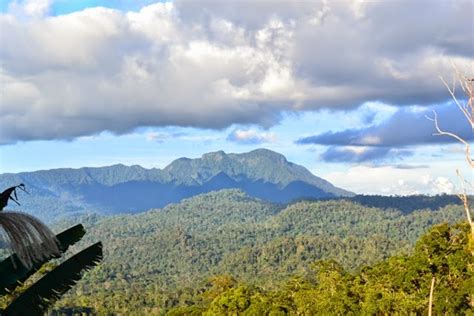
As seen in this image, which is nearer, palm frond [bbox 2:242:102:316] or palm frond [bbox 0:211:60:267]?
palm frond [bbox 0:211:60:267]

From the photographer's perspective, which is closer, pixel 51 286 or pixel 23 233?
pixel 23 233

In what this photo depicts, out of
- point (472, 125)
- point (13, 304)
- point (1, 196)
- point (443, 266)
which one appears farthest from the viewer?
point (443, 266)

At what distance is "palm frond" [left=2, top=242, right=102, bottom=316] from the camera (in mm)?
7234

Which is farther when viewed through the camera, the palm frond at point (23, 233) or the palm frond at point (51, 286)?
the palm frond at point (51, 286)

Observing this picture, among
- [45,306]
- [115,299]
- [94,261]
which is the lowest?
[115,299]

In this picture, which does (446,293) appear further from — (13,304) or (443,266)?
(13,304)

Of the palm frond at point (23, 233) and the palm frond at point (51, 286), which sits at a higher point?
the palm frond at point (23, 233)

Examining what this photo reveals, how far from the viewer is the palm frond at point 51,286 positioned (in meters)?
7.23

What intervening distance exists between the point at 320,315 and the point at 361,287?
18.5 feet

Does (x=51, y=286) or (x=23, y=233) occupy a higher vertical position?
(x=23, y=233)

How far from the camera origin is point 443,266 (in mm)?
48125

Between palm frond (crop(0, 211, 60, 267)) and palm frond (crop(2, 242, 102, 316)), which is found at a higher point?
palm frond (crop(0, 211, 60, 267))

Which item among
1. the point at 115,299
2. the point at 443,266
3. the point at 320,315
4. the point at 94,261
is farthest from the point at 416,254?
the point at 115,299

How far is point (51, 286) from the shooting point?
24.2ft
